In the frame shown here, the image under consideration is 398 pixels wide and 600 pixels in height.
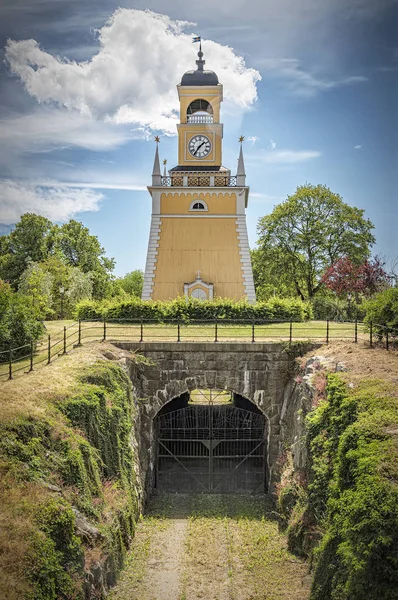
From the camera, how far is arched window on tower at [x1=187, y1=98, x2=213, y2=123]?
2617 centimetres

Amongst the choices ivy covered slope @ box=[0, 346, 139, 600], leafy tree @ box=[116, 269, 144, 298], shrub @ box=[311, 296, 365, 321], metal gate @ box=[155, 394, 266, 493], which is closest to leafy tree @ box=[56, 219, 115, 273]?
leafy tree @ box=[116, 269, 144, 298]

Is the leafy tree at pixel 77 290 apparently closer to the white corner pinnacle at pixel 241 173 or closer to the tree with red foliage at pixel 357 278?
the white corner pinnacle at pixel 241 173

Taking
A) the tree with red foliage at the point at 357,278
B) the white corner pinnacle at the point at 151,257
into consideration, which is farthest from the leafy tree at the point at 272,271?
the white corner pinnacle at the point at 151,257

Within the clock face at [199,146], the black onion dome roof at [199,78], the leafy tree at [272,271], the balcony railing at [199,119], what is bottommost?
the leafy tree at [272,271]

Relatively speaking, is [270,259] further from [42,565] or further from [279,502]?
[42,565]

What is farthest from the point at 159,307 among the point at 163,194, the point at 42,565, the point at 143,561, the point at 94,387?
the point at 42,565

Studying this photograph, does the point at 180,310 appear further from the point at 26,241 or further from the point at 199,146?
the point at 26,241

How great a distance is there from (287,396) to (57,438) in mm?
7887

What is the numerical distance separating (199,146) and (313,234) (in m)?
9.58

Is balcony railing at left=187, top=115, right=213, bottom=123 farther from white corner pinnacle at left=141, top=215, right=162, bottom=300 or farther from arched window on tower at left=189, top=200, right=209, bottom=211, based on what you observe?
white corner pinnacle at left=141, top=215, right=162, bottom=300

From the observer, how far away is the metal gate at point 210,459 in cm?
1574

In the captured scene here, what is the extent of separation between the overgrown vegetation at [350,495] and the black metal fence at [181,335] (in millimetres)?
4401

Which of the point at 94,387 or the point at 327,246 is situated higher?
the point at 327,246

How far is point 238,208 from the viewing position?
24.9 m
